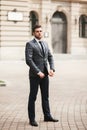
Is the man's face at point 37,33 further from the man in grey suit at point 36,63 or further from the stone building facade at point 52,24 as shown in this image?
the stone building facade at point 52,24

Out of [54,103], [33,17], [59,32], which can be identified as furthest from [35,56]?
[59,32]

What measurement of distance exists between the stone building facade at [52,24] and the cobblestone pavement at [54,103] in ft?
42.9

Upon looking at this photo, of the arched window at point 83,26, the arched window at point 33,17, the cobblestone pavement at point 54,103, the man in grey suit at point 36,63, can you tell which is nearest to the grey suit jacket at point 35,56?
the man in grey suit at point 36,63

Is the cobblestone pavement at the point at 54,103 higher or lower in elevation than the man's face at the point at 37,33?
lower

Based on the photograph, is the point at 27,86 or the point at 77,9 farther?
the point at 77,9

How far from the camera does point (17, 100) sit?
13859mm

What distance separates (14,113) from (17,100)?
253 cm

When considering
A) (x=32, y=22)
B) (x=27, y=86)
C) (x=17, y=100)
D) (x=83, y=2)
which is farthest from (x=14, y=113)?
(x=83, y=2)

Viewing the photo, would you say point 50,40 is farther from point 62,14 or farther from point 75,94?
point 75,94

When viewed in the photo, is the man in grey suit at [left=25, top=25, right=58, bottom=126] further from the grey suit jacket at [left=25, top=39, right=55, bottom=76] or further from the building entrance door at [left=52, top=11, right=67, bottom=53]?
the building entrance door at [left=52, top=11, right=67, bottom=53]

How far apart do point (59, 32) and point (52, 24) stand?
0.90m

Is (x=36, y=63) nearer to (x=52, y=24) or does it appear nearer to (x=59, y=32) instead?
(x=52, y=24)

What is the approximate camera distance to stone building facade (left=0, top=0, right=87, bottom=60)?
35.0 m

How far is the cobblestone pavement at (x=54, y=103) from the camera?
9875 millimetres
